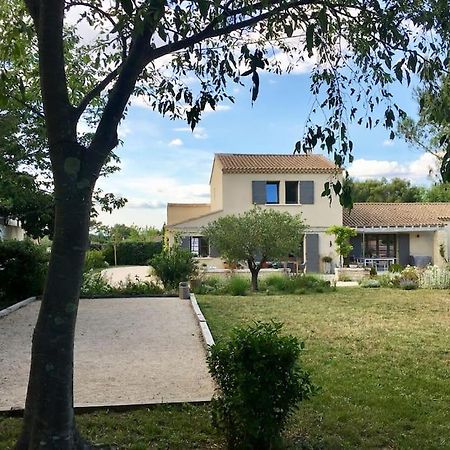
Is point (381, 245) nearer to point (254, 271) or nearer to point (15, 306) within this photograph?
point (254, 271)

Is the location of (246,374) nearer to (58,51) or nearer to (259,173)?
(58,51)

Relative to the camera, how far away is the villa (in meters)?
30.9

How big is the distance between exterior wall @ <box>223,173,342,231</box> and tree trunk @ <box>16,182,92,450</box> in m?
27.3

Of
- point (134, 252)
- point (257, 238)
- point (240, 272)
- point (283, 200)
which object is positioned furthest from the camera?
point (134, 252)

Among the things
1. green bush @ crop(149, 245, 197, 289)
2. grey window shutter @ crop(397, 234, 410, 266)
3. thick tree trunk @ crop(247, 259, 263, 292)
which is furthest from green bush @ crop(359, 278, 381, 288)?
grey window shutter @ crop(397, 234, 410, 266)

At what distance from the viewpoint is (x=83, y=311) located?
534 inches

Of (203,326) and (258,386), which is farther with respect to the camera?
(203,326)

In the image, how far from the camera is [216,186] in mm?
34688

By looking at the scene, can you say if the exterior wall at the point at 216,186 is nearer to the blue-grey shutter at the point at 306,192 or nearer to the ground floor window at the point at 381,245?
the blue-grey shutter at the point at 306,192

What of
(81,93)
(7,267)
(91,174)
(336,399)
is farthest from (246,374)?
(7,267)

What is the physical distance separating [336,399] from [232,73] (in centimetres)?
364

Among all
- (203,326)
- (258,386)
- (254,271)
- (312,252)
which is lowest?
(203,326)

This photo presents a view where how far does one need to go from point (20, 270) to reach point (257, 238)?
8.04 metres

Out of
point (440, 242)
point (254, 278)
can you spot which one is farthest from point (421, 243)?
point (254, 278)
